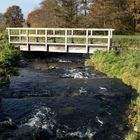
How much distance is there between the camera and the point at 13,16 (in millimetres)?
83000

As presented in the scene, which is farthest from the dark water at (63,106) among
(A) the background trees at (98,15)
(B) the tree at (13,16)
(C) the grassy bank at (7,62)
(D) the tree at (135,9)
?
(B) the tree at (13,16)

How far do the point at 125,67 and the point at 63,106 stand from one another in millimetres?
7279

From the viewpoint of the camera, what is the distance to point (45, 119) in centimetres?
1395

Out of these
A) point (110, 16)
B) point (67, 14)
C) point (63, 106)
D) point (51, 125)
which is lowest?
point (51, 125)

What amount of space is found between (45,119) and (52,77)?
9181 mm

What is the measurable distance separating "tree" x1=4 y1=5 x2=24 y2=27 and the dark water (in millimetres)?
56805

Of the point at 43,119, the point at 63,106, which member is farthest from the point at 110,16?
the point at 43,119

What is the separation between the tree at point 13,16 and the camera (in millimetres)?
79875

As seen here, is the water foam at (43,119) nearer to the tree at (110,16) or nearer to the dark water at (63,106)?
the dark water at (63,106)

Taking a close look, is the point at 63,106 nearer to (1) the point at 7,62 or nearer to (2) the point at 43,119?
(2) the point at 43,119

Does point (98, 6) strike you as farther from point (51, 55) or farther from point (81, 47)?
point (81, 47)

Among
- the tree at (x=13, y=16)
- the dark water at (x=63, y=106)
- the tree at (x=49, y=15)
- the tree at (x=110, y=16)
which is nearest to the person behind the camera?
the dark water at (x=63, y=106)

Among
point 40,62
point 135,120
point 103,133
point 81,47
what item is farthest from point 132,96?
point 40,62

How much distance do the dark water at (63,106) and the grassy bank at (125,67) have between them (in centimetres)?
42
